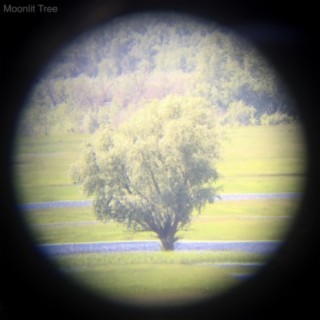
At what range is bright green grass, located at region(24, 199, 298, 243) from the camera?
4.46m

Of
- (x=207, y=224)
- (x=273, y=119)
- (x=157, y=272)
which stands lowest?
(x=157, y=272)

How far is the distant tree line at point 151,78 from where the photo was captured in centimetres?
446

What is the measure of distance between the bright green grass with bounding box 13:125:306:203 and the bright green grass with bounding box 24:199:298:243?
141 millimetres

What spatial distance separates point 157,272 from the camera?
4527 mm

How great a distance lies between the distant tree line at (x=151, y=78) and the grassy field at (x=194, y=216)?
0.65 feet

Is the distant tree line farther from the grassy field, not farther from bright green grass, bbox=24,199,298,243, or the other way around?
bright green grass, bbox=24,199,298,243

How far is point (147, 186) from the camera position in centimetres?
447

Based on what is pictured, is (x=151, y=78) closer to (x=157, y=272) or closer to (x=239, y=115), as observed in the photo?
(x=239, y=115)

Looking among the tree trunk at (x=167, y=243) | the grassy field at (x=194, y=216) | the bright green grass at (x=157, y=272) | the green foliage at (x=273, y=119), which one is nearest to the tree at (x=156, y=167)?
the tree trunk at (x=167, y=243)

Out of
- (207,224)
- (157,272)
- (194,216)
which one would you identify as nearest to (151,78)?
(194,216)

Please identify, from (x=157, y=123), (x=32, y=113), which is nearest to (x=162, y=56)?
(x=157, y=123)

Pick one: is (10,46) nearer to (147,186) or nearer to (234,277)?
(147,186)

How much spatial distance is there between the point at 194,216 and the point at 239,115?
1040mm

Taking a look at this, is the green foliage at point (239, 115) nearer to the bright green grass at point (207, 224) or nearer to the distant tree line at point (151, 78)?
the distant tree line at point (151, 78)
